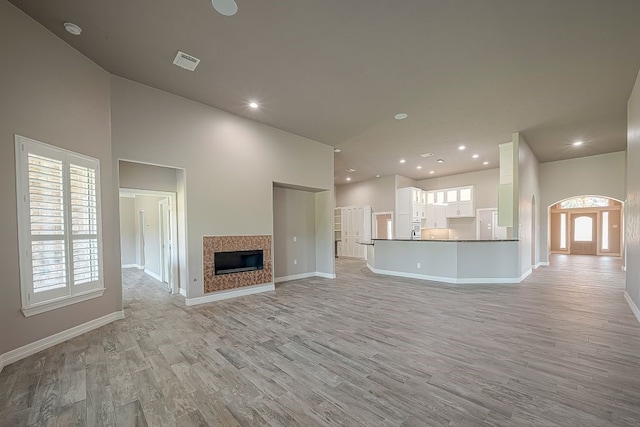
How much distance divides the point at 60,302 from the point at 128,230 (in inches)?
269

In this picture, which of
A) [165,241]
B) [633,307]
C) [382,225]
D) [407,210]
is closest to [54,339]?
[165,241]

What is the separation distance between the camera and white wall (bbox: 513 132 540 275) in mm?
6457

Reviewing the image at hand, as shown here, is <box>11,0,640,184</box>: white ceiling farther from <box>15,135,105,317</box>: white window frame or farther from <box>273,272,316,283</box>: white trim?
<box>273,272,316,283</box>: white trim

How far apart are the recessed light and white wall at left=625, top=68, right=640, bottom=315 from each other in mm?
7240

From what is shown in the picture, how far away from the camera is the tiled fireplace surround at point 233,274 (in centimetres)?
486

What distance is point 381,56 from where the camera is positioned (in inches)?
134

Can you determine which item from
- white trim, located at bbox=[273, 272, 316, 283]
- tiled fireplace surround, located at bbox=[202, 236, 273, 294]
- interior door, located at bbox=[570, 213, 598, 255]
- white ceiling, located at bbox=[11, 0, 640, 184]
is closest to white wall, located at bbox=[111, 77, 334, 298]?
tiled fireplace surround, located at bbox=[202, 236, 273, 294]

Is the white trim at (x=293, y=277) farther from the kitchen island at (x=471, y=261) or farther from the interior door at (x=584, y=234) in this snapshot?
the interior door at (x=584, y=234)

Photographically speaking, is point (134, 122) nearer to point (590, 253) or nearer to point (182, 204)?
point (182, 204)

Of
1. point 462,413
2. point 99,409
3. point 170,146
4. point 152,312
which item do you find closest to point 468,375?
point 462,413

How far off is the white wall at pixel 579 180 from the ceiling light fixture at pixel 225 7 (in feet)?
35.5

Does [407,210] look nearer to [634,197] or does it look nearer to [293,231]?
[293,231]

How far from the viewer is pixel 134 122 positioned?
415cm

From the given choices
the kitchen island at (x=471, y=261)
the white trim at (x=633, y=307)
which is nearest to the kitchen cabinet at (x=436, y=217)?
the kitchen island at (x=471, y=261)
